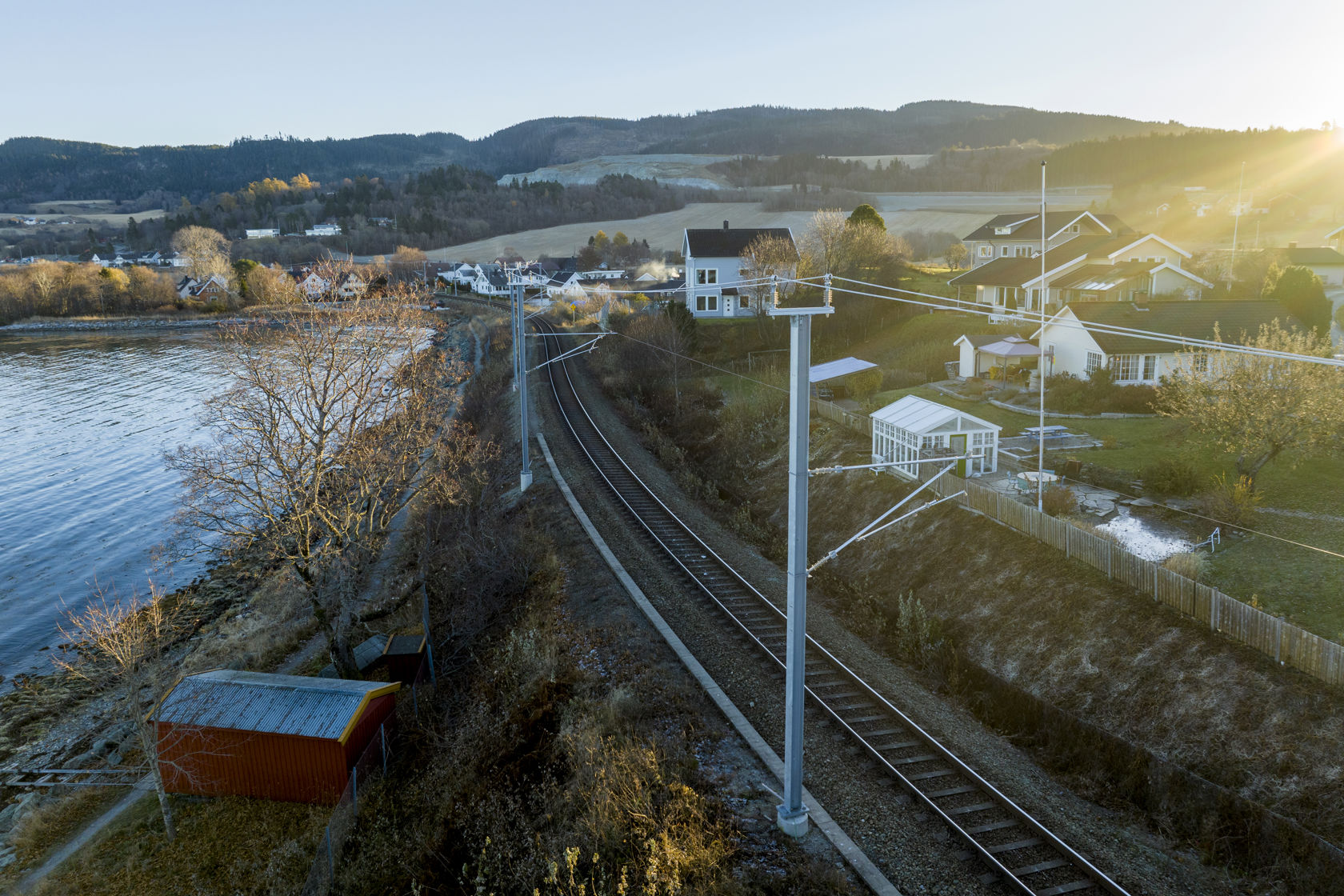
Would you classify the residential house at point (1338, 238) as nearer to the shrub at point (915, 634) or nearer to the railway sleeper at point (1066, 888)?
the shrub at point (915, 634)

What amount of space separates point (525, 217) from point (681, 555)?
15524 centimetres

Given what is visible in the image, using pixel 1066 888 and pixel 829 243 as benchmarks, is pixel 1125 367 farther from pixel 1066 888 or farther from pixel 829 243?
pixel 829 243

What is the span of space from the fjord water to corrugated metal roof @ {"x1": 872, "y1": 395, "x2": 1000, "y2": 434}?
23382mm

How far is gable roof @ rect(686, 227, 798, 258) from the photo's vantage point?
201 feet

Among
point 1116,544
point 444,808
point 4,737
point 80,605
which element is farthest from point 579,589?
point 80,605

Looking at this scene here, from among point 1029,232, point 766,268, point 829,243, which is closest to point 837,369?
point 766,268

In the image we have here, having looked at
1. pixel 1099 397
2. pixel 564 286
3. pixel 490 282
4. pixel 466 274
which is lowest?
pixel 1099 397

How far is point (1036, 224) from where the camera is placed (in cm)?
5859

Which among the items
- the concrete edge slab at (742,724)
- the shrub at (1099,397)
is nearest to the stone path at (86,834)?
the concrete edge slab at (742,724)

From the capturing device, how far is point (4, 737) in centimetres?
1995

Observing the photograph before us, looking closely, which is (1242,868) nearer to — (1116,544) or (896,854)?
(896,854)

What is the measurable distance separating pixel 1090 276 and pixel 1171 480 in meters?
26.3

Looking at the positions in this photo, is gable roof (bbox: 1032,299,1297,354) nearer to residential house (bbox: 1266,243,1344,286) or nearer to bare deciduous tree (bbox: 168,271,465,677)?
residential house (bbox: 1266,243,1344,286)

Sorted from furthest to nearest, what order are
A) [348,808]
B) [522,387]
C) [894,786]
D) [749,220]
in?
[749,220], [522,387], [348,808], [894,786]
